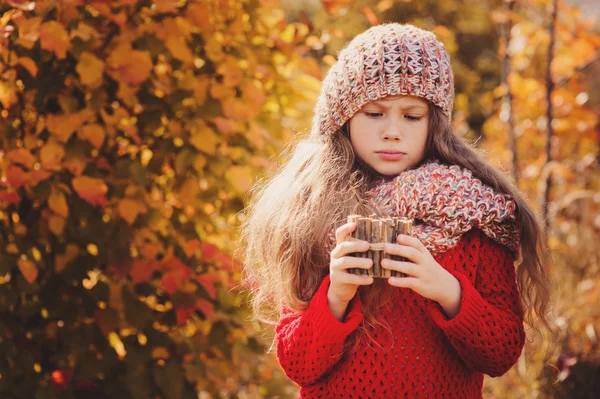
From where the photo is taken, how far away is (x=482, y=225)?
69.4 inches

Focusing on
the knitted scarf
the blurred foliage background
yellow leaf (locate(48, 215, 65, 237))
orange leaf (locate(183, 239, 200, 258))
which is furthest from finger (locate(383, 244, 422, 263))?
yellow leaf (locate(48, 215, 65, 237))

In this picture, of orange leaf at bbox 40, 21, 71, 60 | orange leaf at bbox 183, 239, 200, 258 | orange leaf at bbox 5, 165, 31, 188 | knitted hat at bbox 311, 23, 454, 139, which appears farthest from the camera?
orange leaf at bbox 183, 239, 200, 258

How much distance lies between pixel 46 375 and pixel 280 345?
4.76 ft

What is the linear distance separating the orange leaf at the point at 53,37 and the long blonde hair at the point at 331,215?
0.96 m

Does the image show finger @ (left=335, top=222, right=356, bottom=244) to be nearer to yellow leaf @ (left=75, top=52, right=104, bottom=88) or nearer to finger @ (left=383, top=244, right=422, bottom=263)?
finger @ (left=383, top=244, right=422, bottom=263)

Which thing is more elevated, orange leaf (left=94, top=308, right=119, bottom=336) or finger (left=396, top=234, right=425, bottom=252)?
finger (left=396, top=234, right=425, bottom=252)

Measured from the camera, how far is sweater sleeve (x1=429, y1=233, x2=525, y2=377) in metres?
1.68

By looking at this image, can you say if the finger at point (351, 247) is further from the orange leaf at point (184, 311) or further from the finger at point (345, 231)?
the orange leaf at point (184, 311)

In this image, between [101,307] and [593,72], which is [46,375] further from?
[593,72]

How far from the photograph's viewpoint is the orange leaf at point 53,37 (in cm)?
238

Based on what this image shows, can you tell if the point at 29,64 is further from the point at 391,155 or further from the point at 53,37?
the point at 391,155

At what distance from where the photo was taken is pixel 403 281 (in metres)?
1.58

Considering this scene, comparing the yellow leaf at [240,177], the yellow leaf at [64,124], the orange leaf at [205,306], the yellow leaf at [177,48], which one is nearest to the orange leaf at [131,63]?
the yellow leaf at [177,48]

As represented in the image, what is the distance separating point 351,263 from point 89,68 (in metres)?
1.40
